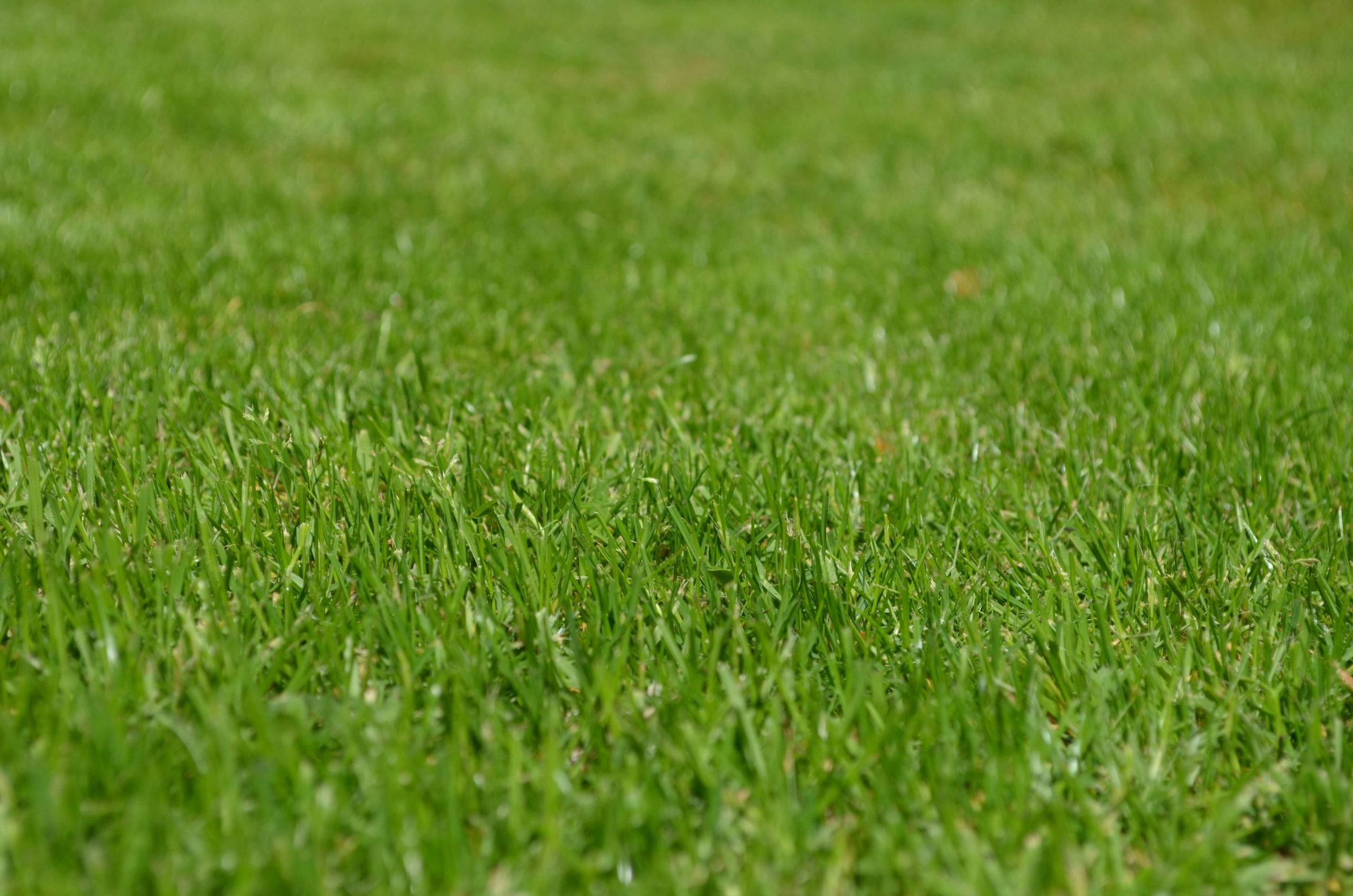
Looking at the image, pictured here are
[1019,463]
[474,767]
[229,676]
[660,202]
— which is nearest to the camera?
[474,767]

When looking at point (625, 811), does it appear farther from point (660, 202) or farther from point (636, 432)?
point (660, 202)

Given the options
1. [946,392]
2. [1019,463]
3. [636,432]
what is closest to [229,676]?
[636,432]

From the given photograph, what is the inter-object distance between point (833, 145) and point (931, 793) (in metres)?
5.76

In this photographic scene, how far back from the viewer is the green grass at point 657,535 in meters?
1.38

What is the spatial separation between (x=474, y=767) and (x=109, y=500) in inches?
42.1

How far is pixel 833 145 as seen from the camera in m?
6.70

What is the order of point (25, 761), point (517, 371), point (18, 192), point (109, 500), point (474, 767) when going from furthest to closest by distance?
point (18, 192) → point (517, 371) → point (109, 500) → point (474, 767) → point (25, 761)

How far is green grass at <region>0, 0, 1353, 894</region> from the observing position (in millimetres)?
1380

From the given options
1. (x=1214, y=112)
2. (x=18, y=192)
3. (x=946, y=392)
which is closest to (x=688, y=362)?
(x=946, y=392)

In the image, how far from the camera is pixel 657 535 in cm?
214

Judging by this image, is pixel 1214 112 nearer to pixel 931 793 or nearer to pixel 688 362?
pixel 688 362

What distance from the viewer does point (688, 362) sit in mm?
3125

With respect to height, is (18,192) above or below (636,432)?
above

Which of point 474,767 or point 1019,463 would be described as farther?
point 1019,463
